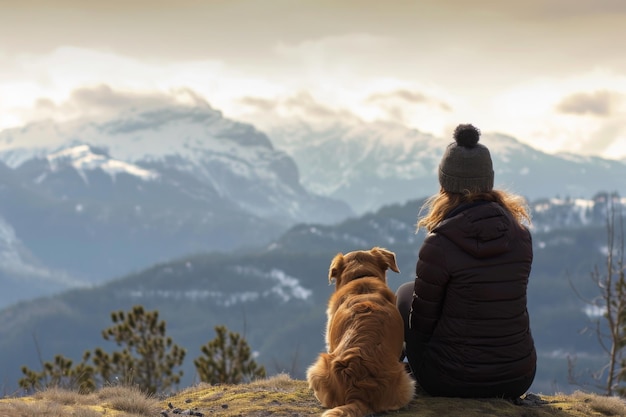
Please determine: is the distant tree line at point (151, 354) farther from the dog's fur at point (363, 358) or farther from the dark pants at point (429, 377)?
the dog's fur at point (363, 358)

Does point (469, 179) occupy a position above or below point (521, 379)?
above

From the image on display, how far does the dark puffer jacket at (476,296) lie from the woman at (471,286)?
1 centimetres

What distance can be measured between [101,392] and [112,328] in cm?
A: 2603

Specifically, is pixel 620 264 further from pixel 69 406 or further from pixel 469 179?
pixel 69 406

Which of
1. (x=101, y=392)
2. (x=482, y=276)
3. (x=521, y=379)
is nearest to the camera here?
(x=482, y=276)

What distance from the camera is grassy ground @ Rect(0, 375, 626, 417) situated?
1045cm

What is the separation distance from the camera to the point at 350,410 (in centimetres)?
975

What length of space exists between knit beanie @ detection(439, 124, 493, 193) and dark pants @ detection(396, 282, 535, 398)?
1.66 metres

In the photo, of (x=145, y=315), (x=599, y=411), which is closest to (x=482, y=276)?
(x=599, y=411)

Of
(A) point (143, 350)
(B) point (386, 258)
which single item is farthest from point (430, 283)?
(A) point (143, 350)

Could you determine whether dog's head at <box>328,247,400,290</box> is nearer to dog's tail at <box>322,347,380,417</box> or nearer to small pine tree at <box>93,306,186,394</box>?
dog's tail at <box>322,347,380,417</box>

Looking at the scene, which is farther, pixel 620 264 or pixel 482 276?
pixel 620 264

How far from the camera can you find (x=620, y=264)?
74.5 feet

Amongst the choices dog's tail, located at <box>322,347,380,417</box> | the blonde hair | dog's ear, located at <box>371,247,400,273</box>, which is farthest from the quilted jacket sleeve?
dog's ear, located at <box>371,247,400,273</box>
